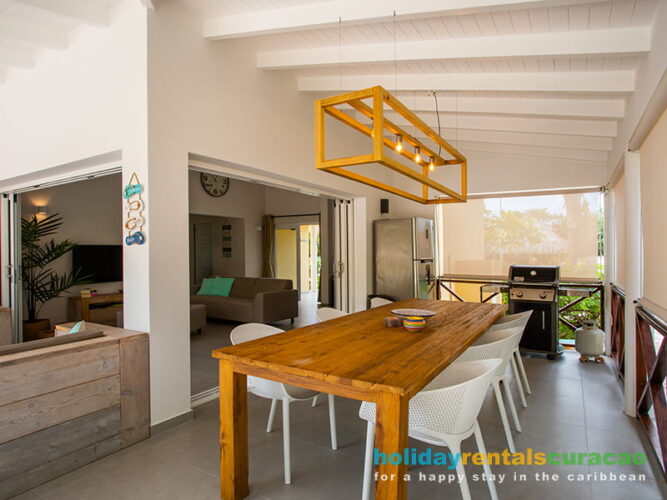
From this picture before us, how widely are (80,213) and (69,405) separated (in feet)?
17.1

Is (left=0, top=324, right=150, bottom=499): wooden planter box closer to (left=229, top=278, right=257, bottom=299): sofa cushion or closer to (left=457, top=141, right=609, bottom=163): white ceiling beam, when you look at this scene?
(left=229, top=278, right=257, bottom=299): sofa cushion

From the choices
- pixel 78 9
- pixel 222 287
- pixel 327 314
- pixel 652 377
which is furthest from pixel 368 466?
pixel 222 287

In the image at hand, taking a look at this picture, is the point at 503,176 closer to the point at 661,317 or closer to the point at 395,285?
the point at 395,285

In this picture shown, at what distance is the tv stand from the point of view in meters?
5.96

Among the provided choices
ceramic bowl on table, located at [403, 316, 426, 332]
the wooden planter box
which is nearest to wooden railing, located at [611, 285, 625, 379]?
ceramic bowl on table, located at [403, 316, 426, 332]

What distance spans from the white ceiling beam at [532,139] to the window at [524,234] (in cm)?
100

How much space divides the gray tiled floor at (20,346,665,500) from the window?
2.49 m

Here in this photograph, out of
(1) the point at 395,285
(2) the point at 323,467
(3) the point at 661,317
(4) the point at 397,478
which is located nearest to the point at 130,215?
(2) the point at 323,467

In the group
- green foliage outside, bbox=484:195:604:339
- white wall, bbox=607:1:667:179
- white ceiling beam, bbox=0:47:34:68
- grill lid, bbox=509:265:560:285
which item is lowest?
grill lid, bbox=509:265:560:285

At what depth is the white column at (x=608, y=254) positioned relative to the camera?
4.57 m

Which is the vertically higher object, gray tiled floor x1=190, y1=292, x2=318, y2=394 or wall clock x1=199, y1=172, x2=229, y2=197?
wall clock x1=199, y1=172, x2=229, y2=197

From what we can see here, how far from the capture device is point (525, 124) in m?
4.31

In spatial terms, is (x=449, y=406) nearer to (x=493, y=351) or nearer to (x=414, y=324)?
(x=493, y=351)

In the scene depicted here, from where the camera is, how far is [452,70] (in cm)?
338
